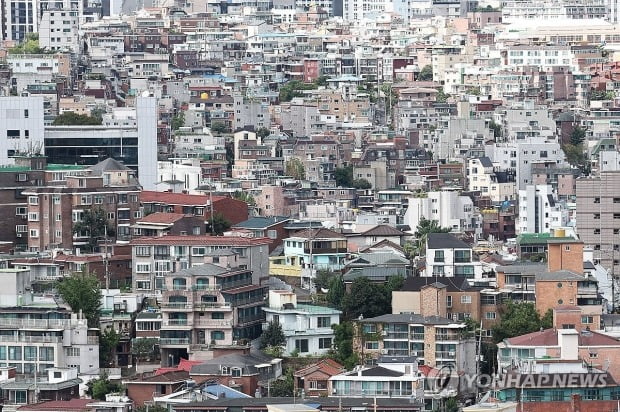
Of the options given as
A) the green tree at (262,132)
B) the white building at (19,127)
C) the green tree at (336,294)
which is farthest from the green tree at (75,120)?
the green tree at (336,294)

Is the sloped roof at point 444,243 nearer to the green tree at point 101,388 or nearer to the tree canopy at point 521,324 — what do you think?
the tree canopy at point 521,324

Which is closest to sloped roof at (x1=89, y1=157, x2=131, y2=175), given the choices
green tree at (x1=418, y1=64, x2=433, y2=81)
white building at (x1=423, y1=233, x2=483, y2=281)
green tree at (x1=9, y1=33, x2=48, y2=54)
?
white building at (x1=423, y1=233, x2=483, y2=281)

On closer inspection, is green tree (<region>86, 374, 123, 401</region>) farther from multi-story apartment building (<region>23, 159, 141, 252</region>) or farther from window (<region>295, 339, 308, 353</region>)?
multi-story apartment building (<region>23, 159, 141, 252</region>)

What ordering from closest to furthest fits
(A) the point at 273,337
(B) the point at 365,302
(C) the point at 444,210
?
(A) the point at 273,337, (B) the point at 365,302, (C) the point at 444,210

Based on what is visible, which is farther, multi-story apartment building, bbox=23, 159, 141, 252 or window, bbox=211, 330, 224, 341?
multi-story apartment building, bbox=23, 159, 141, 252

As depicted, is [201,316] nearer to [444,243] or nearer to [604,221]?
[444,243]

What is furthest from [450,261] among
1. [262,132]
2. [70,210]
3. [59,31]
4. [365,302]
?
[59,31]
